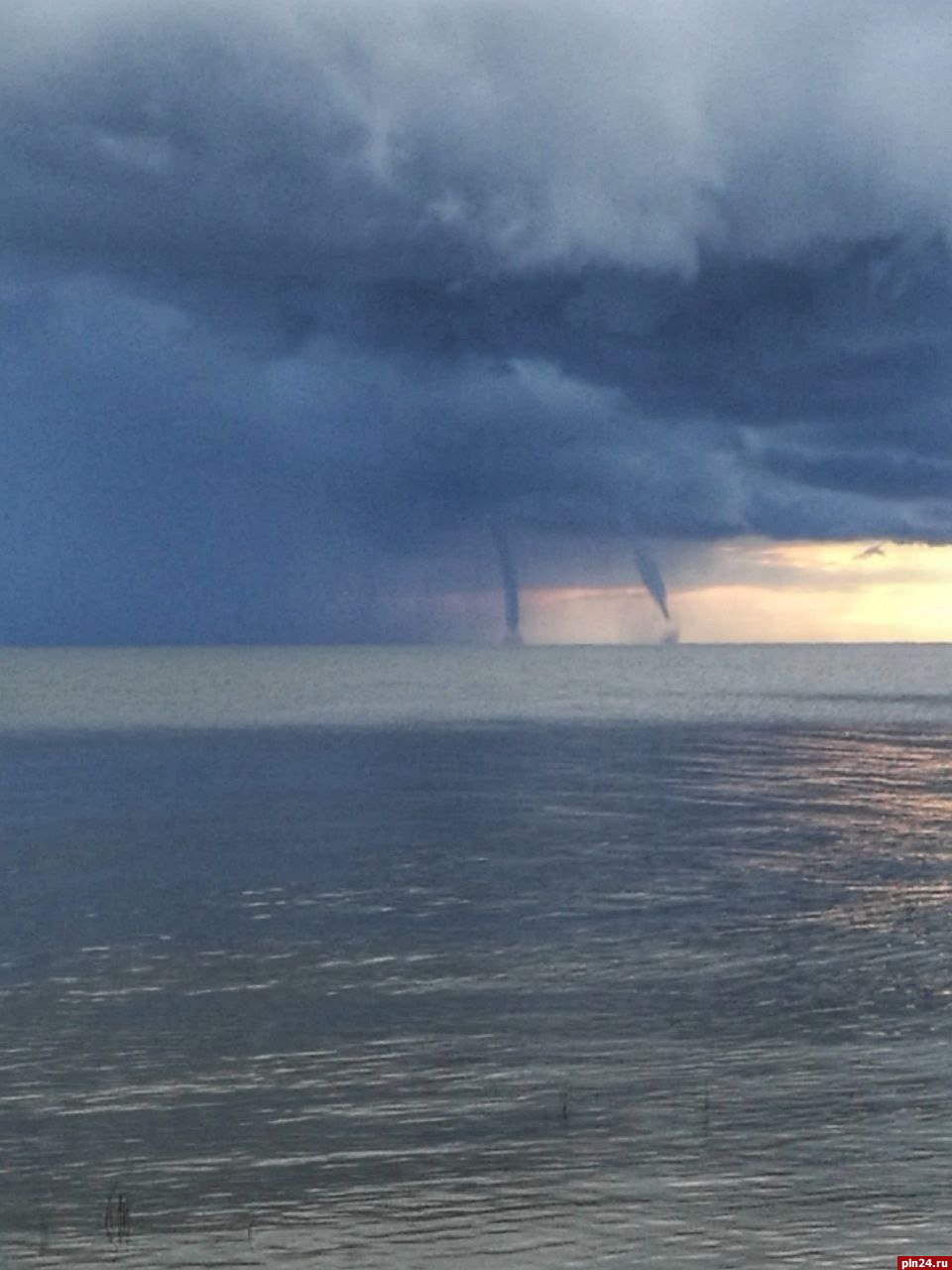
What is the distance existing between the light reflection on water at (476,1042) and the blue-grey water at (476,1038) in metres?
0.10

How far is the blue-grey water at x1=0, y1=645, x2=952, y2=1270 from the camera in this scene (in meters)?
22.2

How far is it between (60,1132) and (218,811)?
1978 inches

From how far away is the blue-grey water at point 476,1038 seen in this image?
2225cm

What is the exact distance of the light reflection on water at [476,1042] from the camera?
22.3 m

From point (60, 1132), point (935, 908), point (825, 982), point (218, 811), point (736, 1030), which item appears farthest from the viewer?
point (218, 811)

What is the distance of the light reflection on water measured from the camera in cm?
2231

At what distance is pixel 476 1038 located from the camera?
1268 inches

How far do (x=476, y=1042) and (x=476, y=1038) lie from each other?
10.5 inches

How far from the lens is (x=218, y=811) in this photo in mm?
76188

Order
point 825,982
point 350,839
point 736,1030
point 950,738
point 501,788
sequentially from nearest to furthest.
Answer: point 736,1030, point 825,982, point 350,839, point 501,788, point 950,738

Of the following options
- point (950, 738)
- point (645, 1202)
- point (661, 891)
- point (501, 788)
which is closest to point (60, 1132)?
point (645, 1202)

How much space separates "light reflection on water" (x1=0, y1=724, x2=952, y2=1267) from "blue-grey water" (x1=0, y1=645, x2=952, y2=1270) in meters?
0.10

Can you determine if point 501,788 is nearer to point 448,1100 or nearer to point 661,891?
point 661,891

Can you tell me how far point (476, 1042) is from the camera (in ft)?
105
